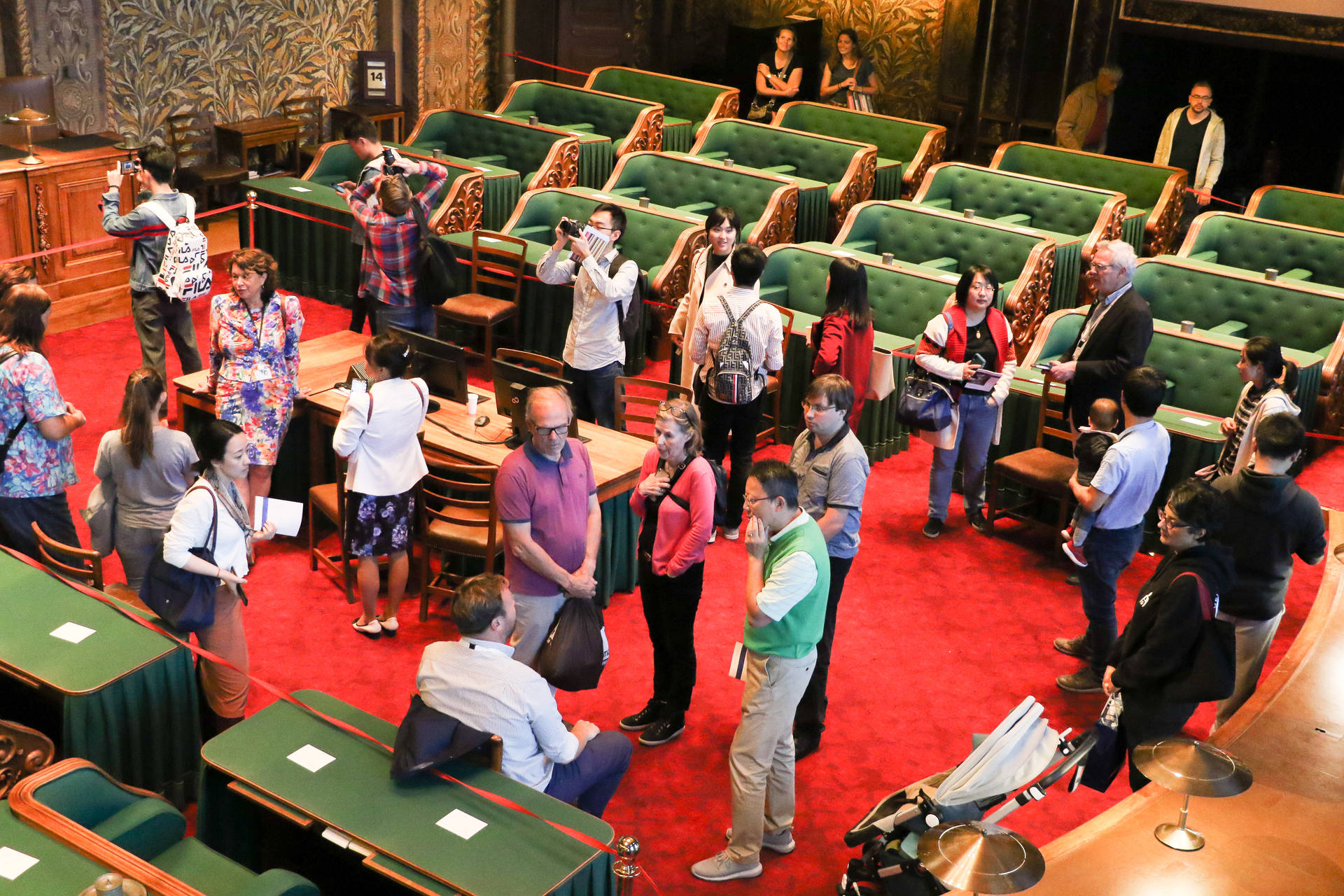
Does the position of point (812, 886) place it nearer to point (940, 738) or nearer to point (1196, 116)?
point (940, 738)

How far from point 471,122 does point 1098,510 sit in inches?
300

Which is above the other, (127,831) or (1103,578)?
(1103,578)

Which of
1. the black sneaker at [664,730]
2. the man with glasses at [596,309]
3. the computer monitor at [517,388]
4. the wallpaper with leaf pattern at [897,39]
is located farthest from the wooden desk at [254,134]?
the black sneaker at [664,730]

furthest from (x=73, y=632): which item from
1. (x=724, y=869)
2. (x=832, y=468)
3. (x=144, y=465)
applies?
(x=832, y=468)

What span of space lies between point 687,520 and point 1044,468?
8.38 ft

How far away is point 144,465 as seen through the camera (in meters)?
4.44

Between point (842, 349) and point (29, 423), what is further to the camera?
point (842, 349)

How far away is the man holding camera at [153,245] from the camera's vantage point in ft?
20.5

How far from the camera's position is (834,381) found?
13.8ft

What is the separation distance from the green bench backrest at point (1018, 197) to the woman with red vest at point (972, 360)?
361 centimetres

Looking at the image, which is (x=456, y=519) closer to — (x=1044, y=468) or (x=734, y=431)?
(x=734, y=431)

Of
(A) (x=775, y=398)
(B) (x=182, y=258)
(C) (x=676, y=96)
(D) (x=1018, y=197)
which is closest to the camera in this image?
(B) (x=182, y=258)

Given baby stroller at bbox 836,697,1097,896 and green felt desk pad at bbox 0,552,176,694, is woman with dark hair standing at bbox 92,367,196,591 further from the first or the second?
baby stroller at bbox 836,697,1097,896

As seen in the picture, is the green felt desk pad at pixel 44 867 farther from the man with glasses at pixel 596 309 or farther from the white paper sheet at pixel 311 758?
the man with glasses at pixel 596 309
